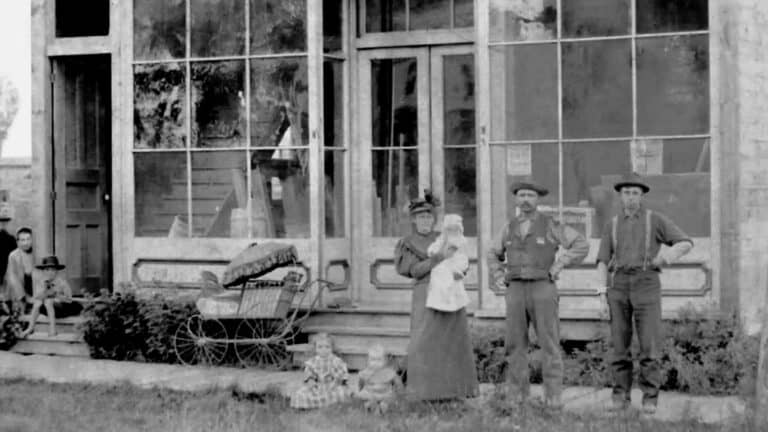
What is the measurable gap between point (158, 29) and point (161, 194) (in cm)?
186

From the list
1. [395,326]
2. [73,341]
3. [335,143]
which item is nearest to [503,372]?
[395,326]

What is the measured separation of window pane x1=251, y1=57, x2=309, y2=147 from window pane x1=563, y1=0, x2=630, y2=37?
2.91m

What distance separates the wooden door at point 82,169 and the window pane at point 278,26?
9.79 ft

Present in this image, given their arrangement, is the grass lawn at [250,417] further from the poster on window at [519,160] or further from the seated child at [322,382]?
the poster on window at [519,160]

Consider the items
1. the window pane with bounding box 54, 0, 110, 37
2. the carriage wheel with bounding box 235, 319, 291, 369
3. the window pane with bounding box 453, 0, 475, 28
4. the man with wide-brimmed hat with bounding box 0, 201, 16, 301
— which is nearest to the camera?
the carriage wheel with bounding box 235, 319, 291, 369

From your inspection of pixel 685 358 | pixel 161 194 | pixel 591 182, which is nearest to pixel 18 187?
pixel 161 194

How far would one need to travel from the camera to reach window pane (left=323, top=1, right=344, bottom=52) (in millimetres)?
14000

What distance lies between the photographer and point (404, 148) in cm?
1428

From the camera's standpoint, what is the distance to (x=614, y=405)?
10203mm

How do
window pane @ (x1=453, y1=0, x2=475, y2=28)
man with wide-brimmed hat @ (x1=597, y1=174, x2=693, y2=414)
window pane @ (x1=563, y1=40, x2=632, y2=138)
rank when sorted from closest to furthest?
man with wide-brimmed hat @ (x1=597, y1=174, x2=693, y2=414) → window pane @ (x1=563, y1=40, x2=632, y2=138) → window pane @ (x1=453, y1=0, x2=475, y2=28)

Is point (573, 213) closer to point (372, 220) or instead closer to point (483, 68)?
point (483, 68)

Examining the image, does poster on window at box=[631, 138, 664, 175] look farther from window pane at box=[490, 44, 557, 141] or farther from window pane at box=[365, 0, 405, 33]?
window pane at box=[365, 0, 405, 33]

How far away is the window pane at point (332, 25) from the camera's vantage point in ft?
45.9

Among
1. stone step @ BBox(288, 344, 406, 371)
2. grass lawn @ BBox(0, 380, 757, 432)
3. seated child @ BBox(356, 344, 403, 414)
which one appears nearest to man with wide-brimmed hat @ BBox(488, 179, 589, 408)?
grass lawn @ BBox(0, 380, 757, 432)
